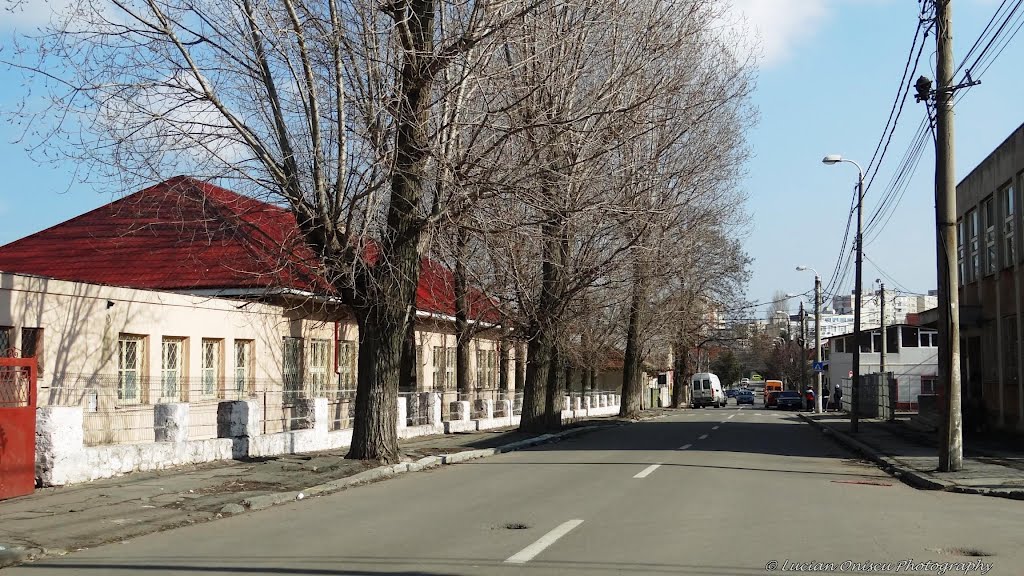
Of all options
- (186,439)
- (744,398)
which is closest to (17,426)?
(186,439)

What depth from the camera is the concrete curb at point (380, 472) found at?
39.9 feet

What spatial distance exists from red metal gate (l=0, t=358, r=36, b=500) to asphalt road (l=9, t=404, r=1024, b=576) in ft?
9.26

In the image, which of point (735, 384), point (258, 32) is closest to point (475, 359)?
point (258, 32)

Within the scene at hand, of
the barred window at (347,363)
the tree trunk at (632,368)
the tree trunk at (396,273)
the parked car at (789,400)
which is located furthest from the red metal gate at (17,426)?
the parked car at (789,400)

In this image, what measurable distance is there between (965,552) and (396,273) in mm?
9878

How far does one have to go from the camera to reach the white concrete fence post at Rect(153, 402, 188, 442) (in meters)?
15.5

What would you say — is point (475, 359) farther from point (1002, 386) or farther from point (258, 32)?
point (258, 32)

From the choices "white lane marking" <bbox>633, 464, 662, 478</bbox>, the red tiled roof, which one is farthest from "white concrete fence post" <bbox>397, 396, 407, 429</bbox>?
"white lane marking" <bbox>633, 464, 662, 478</bbox>

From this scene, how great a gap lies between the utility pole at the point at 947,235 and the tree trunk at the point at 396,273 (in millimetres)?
8282

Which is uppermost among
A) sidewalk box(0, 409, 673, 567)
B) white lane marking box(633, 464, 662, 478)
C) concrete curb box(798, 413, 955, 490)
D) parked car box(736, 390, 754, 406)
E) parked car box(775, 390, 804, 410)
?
sidewalk box(0, 409, 673, 567)

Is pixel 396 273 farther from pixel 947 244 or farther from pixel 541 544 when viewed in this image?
pixel 947 244

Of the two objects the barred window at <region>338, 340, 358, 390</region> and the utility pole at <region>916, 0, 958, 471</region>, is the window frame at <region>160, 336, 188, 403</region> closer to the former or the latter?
the barred window at <region>338, 340, 358, 390</region>

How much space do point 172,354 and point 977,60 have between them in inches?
A: 664

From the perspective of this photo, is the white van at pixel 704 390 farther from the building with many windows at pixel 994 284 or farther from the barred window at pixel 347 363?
the barred window at pixel 347 363
